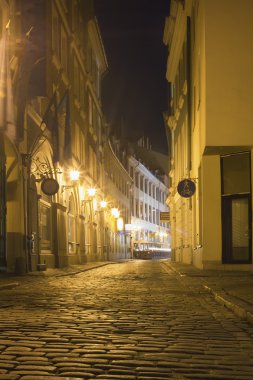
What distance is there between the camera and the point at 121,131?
234ft

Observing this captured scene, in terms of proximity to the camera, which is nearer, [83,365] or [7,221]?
[83,365]

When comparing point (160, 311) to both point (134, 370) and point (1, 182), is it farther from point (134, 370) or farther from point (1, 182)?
point (1, 182)

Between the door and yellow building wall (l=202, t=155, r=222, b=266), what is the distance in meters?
0.21

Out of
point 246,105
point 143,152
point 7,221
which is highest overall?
point 143,152

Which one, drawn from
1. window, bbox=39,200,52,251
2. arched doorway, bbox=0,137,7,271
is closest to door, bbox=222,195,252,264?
arched doorway, bbox=0,137,7,271

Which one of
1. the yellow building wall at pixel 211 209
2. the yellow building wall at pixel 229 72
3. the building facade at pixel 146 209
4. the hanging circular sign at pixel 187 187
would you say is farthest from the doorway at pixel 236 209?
the building facade at pixel 146 209

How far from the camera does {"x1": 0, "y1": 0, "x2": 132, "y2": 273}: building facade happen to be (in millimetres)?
19250

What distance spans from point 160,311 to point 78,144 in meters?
26.5

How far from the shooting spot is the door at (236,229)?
19.3m

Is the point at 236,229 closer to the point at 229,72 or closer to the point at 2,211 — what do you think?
the point at 229,72

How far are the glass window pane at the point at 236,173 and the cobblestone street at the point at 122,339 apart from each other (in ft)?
29.4

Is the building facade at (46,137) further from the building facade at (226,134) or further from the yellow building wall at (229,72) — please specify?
the yellow building wall at (229,72)

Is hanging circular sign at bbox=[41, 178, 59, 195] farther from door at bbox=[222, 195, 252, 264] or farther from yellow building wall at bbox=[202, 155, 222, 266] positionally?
door at bbox=[222, 195, 252, 264]

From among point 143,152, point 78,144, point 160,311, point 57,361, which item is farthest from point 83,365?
point 143,152
